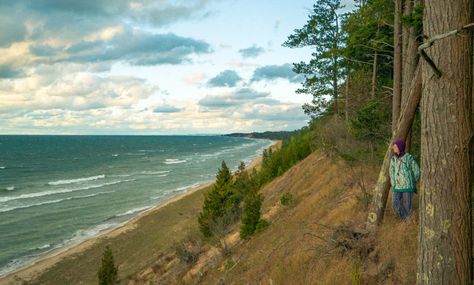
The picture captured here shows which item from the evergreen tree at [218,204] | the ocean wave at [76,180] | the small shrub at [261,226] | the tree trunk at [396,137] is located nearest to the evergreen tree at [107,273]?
the evergreen tree at [218,204]

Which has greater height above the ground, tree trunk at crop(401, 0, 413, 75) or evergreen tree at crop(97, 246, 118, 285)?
tree trunk at crop(401, 0, 413, 75)

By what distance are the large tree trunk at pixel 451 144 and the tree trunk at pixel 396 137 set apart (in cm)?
350

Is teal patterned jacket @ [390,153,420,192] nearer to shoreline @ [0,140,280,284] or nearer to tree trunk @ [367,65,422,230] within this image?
tree trunk @ [367,65,422,230]

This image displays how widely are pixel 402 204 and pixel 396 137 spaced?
53.3 inches

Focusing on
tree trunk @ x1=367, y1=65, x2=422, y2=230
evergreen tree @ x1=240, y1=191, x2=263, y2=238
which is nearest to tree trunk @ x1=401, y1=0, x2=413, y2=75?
tree trunk @ x1=367, y1=65, x2=422, y2=230

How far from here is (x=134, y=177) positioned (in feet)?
226

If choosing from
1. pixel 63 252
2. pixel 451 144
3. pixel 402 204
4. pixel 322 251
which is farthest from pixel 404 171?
pixel 63 252

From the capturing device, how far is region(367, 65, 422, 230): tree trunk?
25.2ft

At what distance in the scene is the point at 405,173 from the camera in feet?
24.7

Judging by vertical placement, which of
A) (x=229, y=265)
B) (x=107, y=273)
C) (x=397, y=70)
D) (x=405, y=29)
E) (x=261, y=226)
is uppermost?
(x=405, y=29)

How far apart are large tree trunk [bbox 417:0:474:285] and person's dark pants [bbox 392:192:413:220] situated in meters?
3.51

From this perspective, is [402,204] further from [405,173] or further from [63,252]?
[63,252]

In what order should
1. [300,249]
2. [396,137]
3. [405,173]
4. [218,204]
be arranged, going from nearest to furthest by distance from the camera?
[405,173] < [396,137] < [300,249] < [218,204]

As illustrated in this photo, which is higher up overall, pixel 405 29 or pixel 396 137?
pixel 405 29
